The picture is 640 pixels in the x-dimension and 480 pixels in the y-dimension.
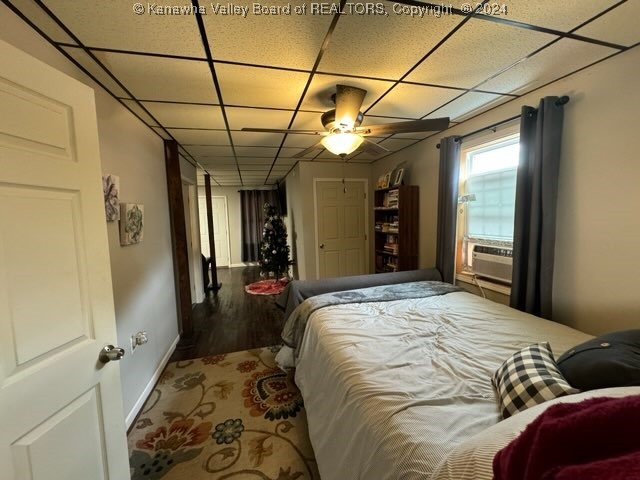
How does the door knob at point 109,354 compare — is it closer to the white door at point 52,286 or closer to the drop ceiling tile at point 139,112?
the white door at point 52,286

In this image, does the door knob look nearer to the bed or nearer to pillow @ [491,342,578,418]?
the bed

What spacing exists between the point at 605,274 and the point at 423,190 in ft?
6.29

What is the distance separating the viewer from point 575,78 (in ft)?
6.03

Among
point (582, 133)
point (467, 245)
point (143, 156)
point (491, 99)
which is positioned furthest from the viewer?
point (467, 245)

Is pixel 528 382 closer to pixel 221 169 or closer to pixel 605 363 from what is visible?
pixel 605 363

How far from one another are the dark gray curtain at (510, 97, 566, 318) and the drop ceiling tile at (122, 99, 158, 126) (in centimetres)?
293

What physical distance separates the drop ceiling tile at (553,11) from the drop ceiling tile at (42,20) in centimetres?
189

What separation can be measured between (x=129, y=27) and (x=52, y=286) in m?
1.16

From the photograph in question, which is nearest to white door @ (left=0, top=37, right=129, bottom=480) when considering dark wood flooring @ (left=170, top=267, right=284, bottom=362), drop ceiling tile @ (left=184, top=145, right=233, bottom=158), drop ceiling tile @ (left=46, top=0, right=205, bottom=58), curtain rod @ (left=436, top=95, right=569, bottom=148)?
drop ceiling tile @ (left=46, top=0, right=205, bottom=58)

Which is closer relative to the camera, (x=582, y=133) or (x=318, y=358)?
(x=318, y=358)

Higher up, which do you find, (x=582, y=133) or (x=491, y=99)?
(x=491, y=99)

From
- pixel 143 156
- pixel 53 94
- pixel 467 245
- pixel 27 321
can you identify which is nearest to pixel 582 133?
pixel 467 245

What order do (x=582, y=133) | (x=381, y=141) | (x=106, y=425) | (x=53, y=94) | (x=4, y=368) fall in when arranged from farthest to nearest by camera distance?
(x=381, y=141) → (x=582, y=133) → (x=106, y=425) → (x=53, y=94) → (x=4, y=368)

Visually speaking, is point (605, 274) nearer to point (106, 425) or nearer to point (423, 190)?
point (423, 190)
